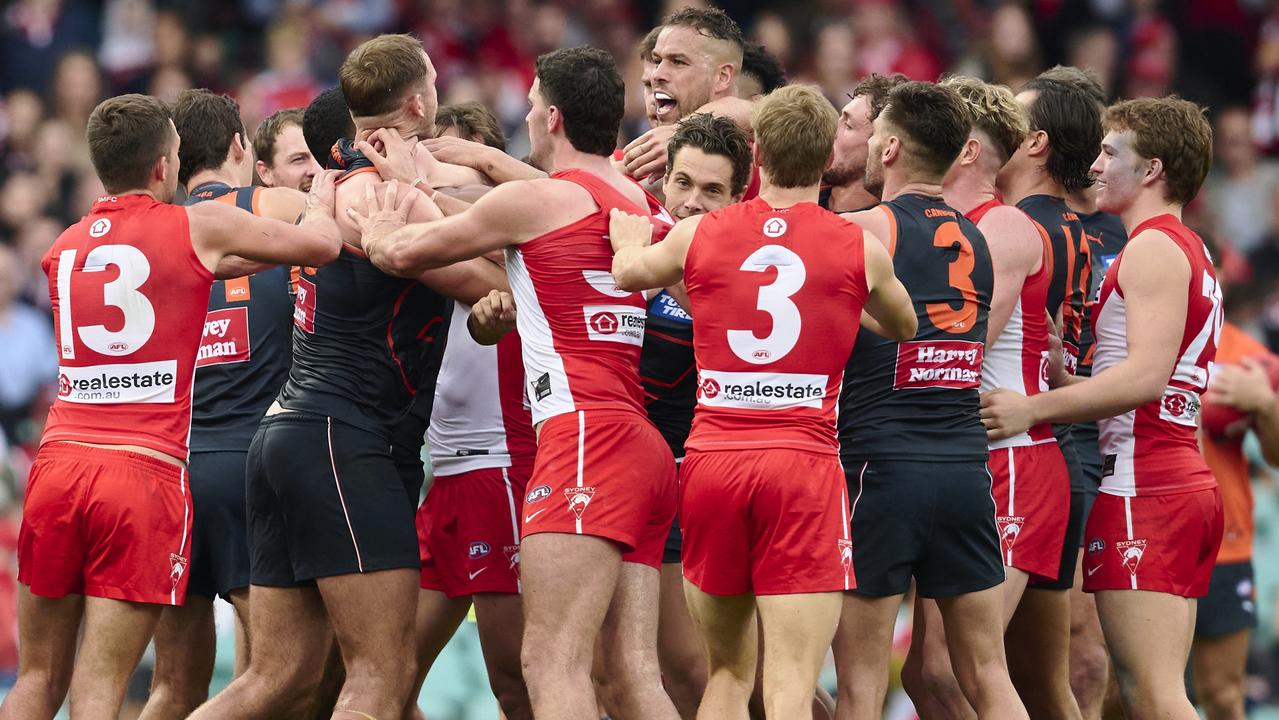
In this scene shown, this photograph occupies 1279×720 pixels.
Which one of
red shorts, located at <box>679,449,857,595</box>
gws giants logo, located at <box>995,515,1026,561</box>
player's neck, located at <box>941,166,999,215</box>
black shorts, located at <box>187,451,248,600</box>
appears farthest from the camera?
black shorts, located at <box>187,451,248,600</box>

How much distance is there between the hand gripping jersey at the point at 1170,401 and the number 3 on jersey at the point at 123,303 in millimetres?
4331

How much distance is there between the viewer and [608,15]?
18.0m

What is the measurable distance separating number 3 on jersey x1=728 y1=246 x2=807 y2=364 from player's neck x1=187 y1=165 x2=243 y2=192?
3313mm

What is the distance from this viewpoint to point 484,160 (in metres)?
8.12

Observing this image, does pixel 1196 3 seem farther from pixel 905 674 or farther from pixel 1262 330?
pixel 905 674

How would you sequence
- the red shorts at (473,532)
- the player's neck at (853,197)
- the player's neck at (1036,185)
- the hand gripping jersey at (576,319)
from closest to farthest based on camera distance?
the hand gripping jersey at (576,319) < the red shorts at (473,532) < the player's neck at (1036,185) < the player's neck at (853,197)

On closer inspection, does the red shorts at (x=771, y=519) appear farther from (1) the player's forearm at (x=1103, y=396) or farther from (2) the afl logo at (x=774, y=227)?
(1) the player's forearm at (x=1103, y=396)

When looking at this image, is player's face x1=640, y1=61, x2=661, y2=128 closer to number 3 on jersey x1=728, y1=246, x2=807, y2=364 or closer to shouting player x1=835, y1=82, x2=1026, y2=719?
shouting player x1=835, y1=82, x2=1026, y2=719

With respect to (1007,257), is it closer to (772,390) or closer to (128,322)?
(772,390)

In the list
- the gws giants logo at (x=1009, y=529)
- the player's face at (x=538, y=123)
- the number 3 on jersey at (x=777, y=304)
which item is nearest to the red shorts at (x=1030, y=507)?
the gws giants logo at (x=1009, y=529)

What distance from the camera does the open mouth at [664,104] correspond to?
9297 mm

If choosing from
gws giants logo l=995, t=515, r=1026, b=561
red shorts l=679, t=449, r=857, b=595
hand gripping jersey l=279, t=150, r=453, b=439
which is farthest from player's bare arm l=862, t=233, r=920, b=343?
hand gripping jersey l=279, t=150, r=453, b=439

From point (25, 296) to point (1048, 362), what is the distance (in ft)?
33.8

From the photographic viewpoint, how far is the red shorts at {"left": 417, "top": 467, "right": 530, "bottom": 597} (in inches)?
311
